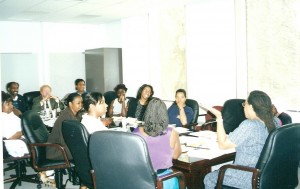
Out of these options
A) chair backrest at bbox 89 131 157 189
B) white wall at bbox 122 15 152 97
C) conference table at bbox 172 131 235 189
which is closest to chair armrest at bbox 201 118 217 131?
conference table at bbox 172 131 235 189

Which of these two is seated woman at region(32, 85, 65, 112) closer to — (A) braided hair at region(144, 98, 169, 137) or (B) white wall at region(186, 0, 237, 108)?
(B) white wall at region(186, 0, 237, 108)

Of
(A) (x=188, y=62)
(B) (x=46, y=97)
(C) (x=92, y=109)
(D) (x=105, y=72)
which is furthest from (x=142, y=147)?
(D) (x=105, y=72)

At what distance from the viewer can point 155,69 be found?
743 cm

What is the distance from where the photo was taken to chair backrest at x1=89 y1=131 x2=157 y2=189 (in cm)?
215

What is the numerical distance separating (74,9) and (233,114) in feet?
12.7

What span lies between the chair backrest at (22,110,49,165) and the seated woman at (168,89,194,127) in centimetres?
172

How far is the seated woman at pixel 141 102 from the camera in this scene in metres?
5.09

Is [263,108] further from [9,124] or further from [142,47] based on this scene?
[142,47]

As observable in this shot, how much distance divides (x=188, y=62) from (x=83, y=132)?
4205mm

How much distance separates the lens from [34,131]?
3.77 metres

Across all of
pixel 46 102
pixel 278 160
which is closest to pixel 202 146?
pixel 278 160

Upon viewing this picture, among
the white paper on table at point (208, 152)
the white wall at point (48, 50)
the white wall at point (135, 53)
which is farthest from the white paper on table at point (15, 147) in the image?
the white wall at point (48, 50)

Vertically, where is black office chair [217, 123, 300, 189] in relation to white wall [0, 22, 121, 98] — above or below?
below

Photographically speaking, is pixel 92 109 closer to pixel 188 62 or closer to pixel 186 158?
pixel 186 158
